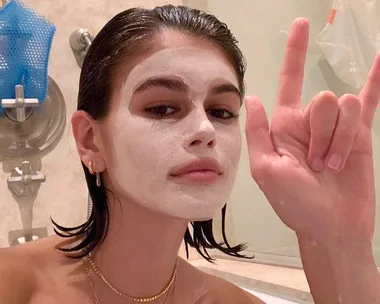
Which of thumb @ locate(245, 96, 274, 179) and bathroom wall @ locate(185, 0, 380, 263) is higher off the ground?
thumb @ locate(245, 96, 274, 179)

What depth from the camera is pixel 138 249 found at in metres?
0.77

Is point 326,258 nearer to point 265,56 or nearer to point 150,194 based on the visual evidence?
point 150,194

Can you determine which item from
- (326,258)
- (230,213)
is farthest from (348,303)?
(230,213)

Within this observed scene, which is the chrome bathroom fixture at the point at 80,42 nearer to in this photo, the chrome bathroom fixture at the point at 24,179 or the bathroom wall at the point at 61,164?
the bathroom wall at the point at 61,164

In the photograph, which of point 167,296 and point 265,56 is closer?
point 167,296

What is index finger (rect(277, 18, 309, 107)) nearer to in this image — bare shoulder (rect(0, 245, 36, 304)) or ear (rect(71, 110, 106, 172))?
ear (rect(71, 110, 106, 172))

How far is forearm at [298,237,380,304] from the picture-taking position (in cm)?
62

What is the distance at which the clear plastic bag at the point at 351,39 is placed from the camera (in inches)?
54.7

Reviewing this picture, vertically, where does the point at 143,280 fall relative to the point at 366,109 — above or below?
below

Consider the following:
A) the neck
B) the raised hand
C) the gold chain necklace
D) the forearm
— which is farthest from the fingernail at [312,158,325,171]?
the gold chain necklace

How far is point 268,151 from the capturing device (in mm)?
625

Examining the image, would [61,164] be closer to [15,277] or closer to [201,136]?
[15,277]

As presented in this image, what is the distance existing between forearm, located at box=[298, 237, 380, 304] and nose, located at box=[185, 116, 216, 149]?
0.19 m

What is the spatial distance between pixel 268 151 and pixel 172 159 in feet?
0.41
